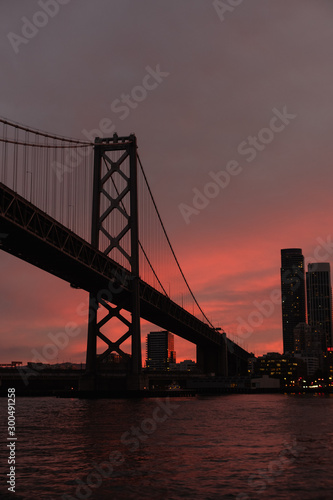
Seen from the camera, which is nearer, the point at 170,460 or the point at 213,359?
the point at 170,460

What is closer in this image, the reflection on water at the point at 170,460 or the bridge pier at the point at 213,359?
the reflection on water at the point at 170,460

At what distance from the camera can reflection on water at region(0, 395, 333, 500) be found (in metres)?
18.4

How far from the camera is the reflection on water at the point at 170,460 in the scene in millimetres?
18422

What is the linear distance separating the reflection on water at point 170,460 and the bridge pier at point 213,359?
90.3 m

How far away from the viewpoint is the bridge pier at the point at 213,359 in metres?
128

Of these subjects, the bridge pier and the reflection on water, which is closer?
the reflection on water

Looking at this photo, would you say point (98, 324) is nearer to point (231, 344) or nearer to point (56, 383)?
point (56, 383)

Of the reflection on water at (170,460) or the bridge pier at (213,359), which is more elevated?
the bridge pier at (213,359)

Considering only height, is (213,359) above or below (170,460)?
above

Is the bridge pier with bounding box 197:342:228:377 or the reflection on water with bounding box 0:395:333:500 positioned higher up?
the bridge pier with bounding box 197:342:228:377

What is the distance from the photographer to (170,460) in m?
23.5

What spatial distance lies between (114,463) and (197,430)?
13.6m

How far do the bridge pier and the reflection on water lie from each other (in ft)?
296

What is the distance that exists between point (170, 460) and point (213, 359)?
368 feet
